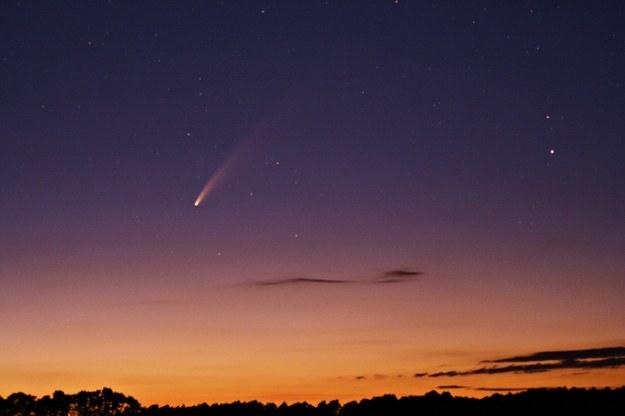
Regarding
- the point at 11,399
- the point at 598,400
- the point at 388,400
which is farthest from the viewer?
the point at 388,400

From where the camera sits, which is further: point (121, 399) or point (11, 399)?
point (121, 399)

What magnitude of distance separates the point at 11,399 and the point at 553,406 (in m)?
56.5

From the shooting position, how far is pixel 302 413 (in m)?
121

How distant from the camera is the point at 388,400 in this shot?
372 ft

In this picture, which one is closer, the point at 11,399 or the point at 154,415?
the point at 11,399

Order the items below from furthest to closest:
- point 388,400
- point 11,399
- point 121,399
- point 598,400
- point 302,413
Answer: point 302,413 < point 388,400 < point 121,399 < point 11,399 < point 598,400

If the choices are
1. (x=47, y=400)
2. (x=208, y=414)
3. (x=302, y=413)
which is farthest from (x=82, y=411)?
(x=302, y=413)

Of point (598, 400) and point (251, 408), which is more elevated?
point (251, 408)

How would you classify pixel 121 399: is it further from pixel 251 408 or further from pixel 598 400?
pixel 598 400

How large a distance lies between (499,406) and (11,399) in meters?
52.0

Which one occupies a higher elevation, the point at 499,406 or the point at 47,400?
the point at 47,400

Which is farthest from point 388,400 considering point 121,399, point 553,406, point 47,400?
point 47,400

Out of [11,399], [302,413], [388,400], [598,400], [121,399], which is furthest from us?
[302,413]

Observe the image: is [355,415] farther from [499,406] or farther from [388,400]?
[499,406]
